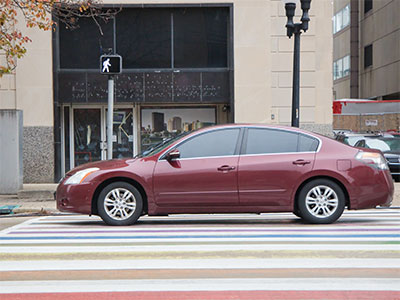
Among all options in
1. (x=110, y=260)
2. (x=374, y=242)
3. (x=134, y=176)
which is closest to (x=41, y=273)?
(x=110, y=260)

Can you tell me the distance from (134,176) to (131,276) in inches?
136

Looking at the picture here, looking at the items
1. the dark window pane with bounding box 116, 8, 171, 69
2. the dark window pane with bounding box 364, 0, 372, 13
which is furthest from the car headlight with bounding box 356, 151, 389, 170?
the dark window pane with bounding box 364, 0, 372, 13

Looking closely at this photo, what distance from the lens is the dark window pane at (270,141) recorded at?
962 centimetres

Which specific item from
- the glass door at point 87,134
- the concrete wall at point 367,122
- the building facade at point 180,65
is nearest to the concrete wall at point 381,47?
the concrete wall at point 367,122

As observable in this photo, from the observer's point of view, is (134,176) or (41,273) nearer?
(41,273)

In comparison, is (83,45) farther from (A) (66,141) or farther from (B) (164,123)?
(B) (164,123)

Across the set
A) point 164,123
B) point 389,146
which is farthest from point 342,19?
point 164,123

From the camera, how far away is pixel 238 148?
9.62 metres

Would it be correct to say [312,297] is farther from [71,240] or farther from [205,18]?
[205,18]

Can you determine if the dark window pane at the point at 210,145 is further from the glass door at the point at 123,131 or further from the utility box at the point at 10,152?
the glass door at the point at 123,131

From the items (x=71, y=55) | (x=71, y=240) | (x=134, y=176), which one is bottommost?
(x=71, y=240)

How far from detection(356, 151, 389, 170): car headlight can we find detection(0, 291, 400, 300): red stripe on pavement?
4.36 metres

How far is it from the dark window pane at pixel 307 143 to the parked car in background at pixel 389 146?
1174cm

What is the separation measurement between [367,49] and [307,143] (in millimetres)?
43890
